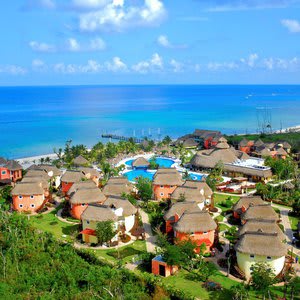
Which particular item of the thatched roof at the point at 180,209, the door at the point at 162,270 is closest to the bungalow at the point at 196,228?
the thatched roof at the point at 180,209

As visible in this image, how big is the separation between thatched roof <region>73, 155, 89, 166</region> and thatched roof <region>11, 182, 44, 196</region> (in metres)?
14.4

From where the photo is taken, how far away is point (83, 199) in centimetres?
3047

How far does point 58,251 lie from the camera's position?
23969mm

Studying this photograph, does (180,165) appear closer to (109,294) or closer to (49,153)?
(49,153)

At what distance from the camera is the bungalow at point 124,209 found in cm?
2803

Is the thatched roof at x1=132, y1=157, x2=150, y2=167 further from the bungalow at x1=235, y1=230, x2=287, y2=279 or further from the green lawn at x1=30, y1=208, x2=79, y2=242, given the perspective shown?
the bungalow at x1=235, y1=230, x2=287, y2=279

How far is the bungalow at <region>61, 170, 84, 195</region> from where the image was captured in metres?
36.8

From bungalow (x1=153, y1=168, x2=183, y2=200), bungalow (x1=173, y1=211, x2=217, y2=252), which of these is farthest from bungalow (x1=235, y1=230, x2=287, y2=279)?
bungalow (x1=153, y1=168, x2=183, y2=200)

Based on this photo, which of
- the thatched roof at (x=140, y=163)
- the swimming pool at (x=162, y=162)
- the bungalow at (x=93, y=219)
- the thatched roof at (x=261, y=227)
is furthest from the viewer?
the swimming pool at (x=162, y=162)

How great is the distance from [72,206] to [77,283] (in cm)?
1101

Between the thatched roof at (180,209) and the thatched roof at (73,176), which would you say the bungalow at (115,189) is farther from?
the thatched roof at (180,209)

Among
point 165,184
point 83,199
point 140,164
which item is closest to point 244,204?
point 165,184

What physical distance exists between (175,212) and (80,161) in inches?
921

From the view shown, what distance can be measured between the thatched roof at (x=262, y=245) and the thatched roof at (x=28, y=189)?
18.0 meters
